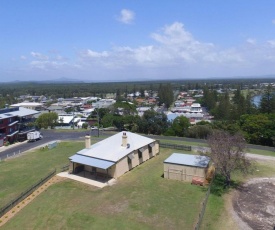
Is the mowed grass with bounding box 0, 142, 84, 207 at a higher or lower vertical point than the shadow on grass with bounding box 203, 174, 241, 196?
lower

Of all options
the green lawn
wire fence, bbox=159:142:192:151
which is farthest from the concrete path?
the green lawn

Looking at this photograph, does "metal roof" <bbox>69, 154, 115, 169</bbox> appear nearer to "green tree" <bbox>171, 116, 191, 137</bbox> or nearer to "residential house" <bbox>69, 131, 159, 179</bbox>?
"residential house" <bbox>69, 131, 159, 179</bbox>

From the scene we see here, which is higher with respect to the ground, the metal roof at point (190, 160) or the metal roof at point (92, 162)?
the metal roof at point (190, 160)

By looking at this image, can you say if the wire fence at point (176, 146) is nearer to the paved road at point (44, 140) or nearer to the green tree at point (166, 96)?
the paved road at point (44, 140)

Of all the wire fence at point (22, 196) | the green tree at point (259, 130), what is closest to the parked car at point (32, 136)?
the wire fence at point (22, 196)

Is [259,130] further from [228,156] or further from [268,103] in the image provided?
[268,103]

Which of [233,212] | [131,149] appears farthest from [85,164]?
[233,212]
